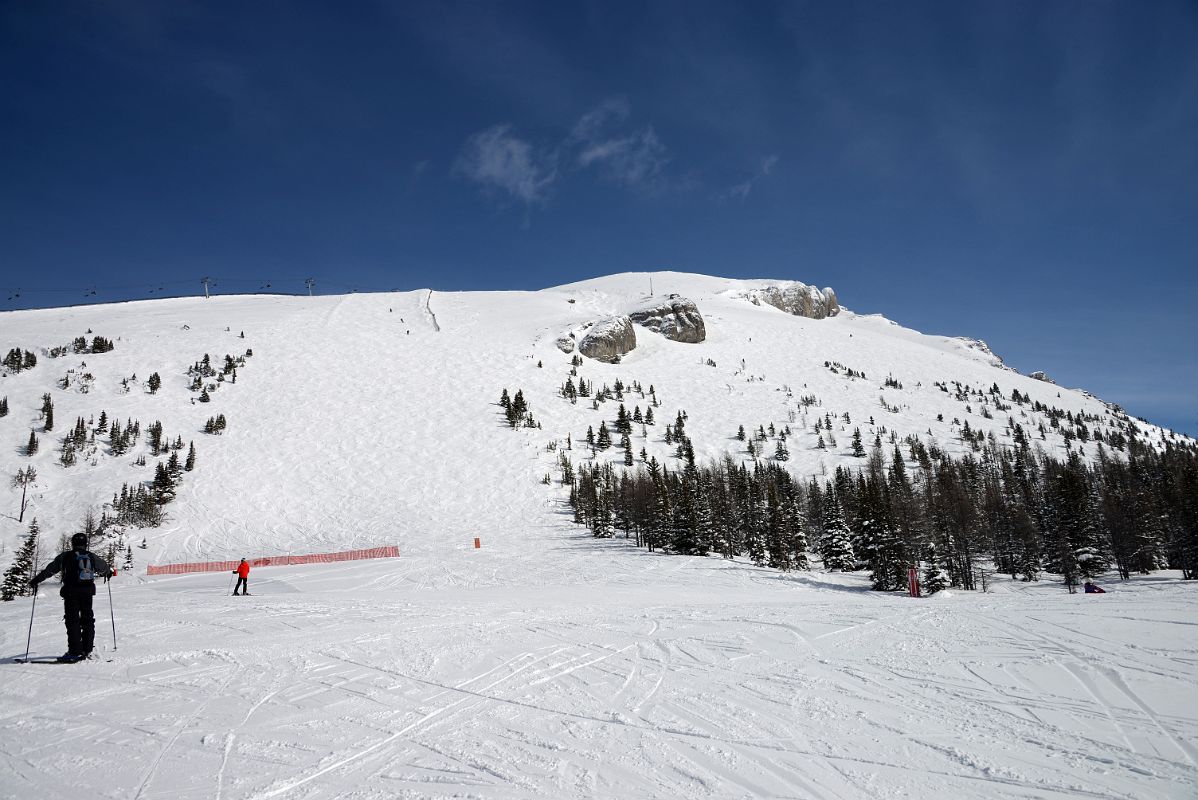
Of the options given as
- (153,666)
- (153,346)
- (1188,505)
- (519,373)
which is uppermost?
(153,346)

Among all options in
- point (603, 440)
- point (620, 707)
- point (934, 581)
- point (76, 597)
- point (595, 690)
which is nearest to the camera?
point (620, 707)

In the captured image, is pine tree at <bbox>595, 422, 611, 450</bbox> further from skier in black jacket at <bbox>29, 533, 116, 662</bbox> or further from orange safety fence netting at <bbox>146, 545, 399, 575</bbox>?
skier in black jacket at <bbox>29, 533, 116, 662</bbox>

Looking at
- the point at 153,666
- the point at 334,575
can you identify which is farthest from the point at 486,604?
the point at 334,575

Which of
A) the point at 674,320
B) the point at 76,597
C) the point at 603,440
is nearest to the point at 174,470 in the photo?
the point at 603,440

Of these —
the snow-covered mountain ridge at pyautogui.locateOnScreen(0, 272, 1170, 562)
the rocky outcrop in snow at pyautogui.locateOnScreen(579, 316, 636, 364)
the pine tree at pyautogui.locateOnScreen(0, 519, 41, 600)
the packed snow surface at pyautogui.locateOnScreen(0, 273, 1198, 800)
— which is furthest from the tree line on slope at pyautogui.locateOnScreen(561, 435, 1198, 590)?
the rocky outcrop in snow at pyautogui.locateOnScreen(579, 316, 636, 364)

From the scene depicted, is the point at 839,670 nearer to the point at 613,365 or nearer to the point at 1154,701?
the point at 1154,701

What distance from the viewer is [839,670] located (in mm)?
7699

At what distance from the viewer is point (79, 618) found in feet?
27.7

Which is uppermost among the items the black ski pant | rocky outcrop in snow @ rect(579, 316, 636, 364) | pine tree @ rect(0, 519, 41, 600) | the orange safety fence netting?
rocky outcrop in snow @ rect(579, 316, 636, 364)

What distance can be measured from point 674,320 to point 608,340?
31876mm

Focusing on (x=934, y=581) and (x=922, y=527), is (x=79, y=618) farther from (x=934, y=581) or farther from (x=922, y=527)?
(x=922, y=527)

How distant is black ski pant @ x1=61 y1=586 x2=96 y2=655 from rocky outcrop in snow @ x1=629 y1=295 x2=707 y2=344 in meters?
140

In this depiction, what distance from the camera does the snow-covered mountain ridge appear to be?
2101 inches

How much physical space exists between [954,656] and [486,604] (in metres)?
11.0
